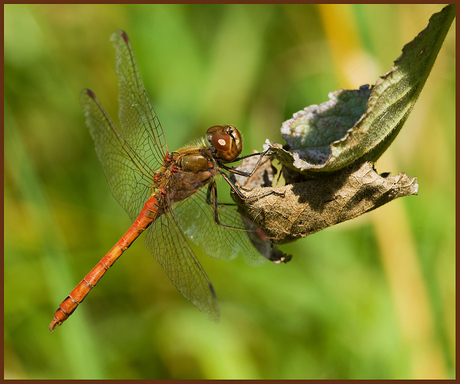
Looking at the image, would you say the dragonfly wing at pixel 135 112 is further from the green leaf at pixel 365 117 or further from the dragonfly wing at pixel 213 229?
the green leaf at pixel 365 117

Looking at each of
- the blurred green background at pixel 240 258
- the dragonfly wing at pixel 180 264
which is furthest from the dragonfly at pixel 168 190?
the blurred green background at pixel 240 258

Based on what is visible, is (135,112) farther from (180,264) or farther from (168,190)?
(180,264)

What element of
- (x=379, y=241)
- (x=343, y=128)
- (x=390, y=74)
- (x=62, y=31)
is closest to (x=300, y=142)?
(x=343, y=128)

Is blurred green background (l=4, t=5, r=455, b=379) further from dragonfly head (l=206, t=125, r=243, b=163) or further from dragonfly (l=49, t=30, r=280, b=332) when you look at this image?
dragonfly head (l=206, t=125, r=243, b=163)

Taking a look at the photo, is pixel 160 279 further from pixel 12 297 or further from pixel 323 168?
pixel 323 168

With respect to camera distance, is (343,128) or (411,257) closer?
(343,128)

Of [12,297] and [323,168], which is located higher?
[323,168]

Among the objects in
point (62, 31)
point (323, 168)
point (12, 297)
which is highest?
point (62, 31)
